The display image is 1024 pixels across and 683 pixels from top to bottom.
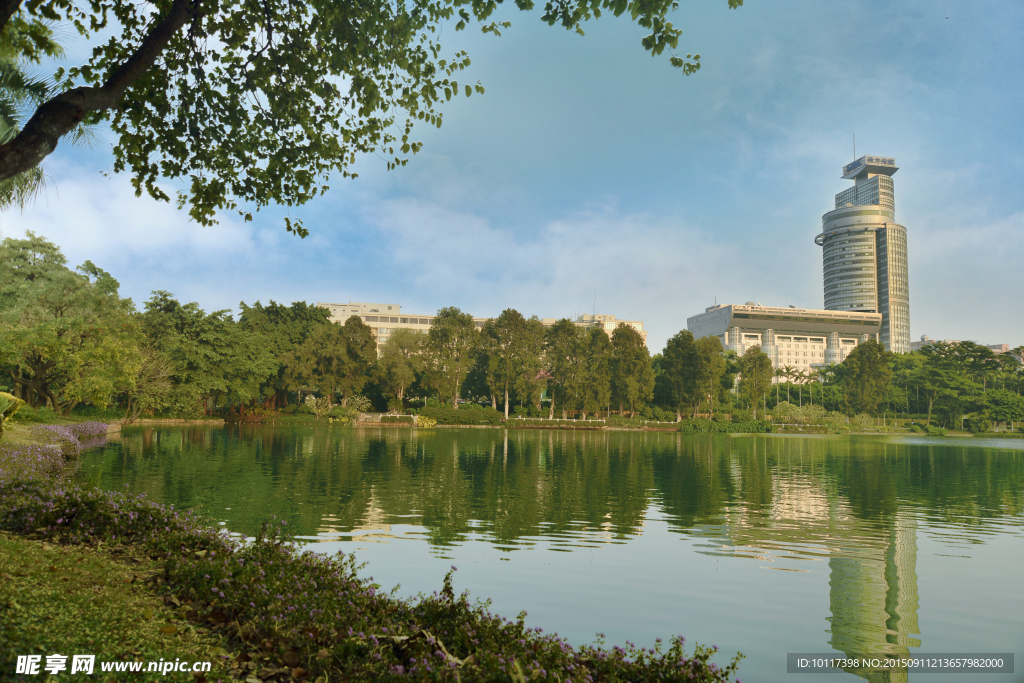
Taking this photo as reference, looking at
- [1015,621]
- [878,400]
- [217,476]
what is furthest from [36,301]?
[878,400]

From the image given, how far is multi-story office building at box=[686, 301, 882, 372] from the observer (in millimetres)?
150100

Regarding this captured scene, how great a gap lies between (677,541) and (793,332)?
162 metres

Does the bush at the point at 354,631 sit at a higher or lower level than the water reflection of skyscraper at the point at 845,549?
higher

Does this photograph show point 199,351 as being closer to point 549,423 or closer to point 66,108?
point 549,423

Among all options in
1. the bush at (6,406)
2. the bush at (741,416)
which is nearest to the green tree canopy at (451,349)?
the bush at (741,416)

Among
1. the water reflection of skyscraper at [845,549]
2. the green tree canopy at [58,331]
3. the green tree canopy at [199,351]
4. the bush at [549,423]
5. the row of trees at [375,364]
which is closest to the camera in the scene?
the water reflection of skyscraper at [845,549]

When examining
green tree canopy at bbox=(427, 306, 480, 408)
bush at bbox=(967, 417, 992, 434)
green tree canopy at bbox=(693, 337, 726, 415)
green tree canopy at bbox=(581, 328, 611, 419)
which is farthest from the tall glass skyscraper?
green tree canopy at bbox=(427, 306, 480, 408)

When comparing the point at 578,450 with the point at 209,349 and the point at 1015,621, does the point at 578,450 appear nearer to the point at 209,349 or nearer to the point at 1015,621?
the point at 1015,621

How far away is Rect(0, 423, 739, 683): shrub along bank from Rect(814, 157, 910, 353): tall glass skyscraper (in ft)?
659

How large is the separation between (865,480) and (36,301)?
119ft

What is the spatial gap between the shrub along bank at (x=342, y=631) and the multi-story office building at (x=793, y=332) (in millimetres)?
155346

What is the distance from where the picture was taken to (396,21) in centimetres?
686

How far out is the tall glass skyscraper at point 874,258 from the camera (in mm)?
173375

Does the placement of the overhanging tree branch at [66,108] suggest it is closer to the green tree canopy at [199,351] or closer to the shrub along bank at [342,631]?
the shrub along bank at [342,631]
